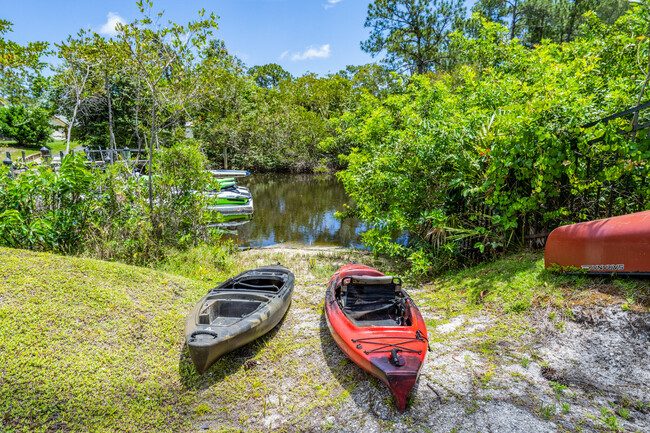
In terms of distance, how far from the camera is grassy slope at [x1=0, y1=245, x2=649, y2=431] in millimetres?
3229

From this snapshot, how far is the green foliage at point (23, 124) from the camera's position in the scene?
94.1ft

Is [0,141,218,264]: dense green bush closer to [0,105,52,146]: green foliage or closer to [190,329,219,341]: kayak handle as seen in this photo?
[190,329,219,341]: kayak handle

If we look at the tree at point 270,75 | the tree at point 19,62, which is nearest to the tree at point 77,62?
the tree at point 19,62

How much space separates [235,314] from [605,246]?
4.79m

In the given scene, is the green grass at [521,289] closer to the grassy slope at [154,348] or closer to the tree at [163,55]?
the grassy slope at [154,348]

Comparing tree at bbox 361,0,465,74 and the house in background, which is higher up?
tree at bbox 361,0,465,74

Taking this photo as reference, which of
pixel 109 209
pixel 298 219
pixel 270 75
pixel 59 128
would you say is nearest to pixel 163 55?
pixel 109 209

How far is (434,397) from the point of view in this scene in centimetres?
327

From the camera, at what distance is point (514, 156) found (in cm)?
531

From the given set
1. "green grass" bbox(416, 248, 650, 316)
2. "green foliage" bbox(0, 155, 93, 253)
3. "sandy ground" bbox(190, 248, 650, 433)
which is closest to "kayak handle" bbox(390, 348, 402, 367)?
"sandy ground" bbox(190, 248, 650, 433)

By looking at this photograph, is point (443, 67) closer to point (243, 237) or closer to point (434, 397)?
point (243, 237)

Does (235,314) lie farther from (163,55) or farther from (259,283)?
(163,55)

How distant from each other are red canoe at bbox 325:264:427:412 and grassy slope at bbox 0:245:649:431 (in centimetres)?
40

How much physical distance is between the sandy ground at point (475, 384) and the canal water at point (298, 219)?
8013 millimetres
